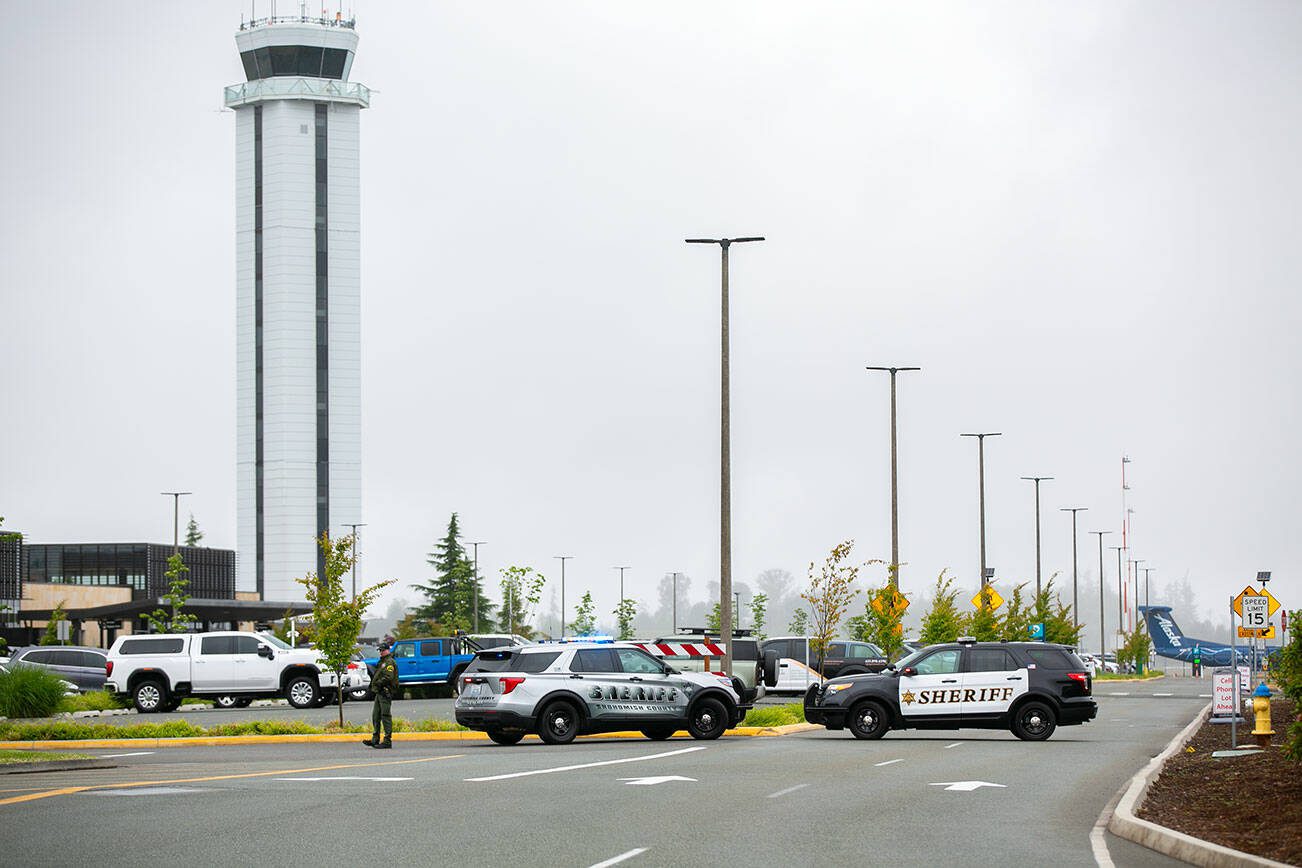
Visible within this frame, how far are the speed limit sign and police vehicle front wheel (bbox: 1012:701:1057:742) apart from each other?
4055 millimetres

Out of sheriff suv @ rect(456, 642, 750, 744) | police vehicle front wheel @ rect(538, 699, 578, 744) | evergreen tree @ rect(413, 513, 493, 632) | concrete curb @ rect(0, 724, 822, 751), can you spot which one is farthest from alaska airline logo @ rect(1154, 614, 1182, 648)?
police vehicle front wheel @ rect(538, 699, 578, 744)

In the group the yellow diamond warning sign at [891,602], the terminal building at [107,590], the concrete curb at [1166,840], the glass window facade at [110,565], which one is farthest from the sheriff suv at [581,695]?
the glass window facade at [110,565]

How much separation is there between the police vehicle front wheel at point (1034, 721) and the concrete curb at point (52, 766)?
15831 mm

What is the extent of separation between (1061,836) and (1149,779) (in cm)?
557

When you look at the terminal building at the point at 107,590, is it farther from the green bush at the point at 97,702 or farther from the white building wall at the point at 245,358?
the green bush at the point at 97,702

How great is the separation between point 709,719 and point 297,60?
341 ft

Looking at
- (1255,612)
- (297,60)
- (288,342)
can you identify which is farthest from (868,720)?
(297,60)

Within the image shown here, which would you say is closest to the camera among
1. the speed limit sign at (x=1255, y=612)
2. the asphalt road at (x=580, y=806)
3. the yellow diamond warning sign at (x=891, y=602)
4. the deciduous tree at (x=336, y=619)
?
the asphalt road at (x=580, y=806)

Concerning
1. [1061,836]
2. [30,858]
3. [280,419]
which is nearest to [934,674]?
[1061,836]

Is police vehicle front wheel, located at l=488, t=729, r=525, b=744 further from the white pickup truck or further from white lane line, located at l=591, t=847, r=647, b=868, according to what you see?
white lane line, located at l=591, t=847, r=647, b=868

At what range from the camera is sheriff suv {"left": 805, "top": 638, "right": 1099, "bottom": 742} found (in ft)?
102

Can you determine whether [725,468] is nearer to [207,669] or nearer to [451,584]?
[207,669]

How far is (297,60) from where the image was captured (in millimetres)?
125562

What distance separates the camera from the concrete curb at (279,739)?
30.3 metres
